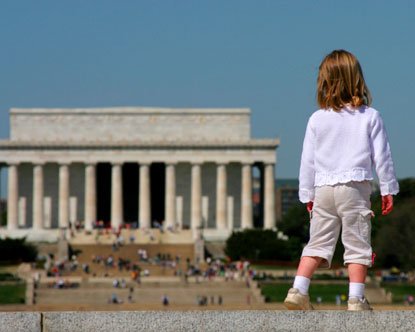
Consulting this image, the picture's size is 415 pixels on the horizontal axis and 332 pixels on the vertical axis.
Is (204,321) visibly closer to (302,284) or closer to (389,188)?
(302,284)

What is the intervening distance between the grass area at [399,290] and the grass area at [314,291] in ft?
10.0

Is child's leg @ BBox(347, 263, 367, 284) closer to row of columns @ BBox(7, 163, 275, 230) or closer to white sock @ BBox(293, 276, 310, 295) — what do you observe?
white sock @ BBox(293, 276, 310, 295)

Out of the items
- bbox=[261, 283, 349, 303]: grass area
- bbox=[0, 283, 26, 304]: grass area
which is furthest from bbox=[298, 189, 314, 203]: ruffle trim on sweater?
bbox=[0, 283, 26, 304]: grass area

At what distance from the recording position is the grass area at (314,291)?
96.4 meters

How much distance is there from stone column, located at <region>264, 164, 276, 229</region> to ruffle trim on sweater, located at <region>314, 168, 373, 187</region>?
136m

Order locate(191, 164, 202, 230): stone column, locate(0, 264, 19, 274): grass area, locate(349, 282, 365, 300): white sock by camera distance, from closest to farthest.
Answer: locate(349, 282, 365, 300): white sock
locate(0, 264, 19, 274): grass area
locate(191, 164, 202, 230): stone column

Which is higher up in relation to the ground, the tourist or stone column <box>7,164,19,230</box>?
stone column <box>7,164,19,230</box>

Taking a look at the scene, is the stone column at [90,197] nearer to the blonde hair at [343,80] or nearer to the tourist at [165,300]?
the tourist at [165,300]

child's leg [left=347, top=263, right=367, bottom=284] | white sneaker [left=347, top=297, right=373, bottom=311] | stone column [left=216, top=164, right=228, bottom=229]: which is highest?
stone column [left=216, top=164, right=228, bottom=229]

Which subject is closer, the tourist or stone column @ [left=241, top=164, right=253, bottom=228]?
the tourist

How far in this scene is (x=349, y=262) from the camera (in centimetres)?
1744

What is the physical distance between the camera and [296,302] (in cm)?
1694

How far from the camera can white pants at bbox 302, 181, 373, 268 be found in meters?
17.4

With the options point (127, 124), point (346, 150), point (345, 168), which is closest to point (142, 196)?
point (127, 124)
